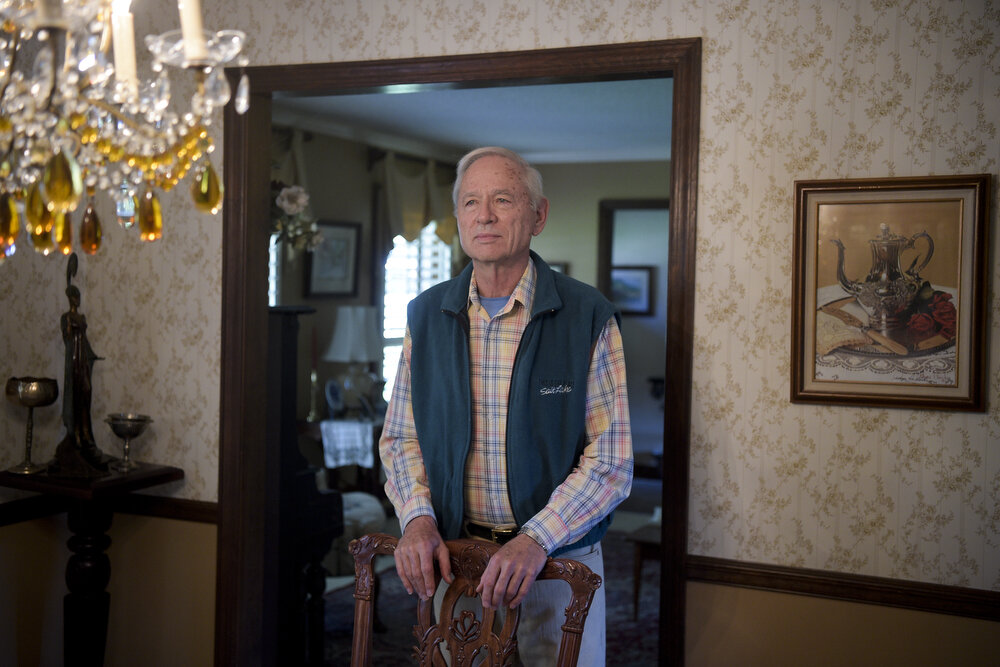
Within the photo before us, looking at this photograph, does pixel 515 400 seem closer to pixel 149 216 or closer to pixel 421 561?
pixel 421 561

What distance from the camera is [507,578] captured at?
5.74 feet

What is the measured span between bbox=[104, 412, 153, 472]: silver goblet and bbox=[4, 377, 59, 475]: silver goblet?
0.68 feet

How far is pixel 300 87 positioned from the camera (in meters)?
2.85

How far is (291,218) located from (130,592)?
196cm

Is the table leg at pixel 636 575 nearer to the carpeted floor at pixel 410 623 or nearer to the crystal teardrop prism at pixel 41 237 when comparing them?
the carpeted floor at pixel 410 623

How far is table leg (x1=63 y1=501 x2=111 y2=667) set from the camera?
291 centimetres

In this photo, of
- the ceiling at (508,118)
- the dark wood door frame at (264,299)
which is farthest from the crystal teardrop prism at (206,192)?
the ceiling at (508,118)

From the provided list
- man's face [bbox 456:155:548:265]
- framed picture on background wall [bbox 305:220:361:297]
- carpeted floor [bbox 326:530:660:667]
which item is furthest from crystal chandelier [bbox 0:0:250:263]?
framed picture on background wall [bbox 305:220:361:297]

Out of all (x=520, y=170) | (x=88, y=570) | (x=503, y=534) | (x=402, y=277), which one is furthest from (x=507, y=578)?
(x=402, y=277)

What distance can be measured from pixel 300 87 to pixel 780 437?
1825 mm

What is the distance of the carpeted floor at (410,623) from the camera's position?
4.04m

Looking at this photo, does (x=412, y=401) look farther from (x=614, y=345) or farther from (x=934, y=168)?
(x=934, y=168)

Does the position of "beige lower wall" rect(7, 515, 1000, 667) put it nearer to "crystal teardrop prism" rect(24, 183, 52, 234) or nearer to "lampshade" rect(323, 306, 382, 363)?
"crystal teardrop prism" rect(24, 183, 52, 234)

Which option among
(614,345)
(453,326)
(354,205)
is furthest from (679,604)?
(354,205)
